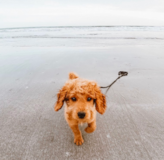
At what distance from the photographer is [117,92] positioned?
10.5 feet

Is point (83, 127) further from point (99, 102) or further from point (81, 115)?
point (81, 115)

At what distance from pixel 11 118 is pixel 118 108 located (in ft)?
6.49

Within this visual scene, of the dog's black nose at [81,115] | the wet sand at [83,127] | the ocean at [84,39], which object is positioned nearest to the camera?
the dog's black nose at [81,115]

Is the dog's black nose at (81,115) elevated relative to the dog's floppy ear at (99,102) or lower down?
elevated

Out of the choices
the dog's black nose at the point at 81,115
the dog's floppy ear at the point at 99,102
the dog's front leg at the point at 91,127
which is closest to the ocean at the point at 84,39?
the dog's floppy ear at the point at 99,102

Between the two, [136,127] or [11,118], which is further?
[11,118]

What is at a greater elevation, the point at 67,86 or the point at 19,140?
the point at 67,86

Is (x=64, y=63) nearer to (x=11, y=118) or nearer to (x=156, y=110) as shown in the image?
(x=11, y=118)

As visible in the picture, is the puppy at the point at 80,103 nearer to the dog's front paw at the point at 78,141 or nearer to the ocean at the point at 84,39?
the dog's front paw at the point at 78,141

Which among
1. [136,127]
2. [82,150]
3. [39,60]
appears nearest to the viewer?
[82,150]

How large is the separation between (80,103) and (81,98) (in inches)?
2.7

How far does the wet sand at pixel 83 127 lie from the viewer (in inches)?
73.5

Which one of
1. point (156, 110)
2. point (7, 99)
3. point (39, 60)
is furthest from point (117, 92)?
point (39, 60)

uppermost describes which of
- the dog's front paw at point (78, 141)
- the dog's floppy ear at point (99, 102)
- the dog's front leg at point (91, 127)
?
the dog's floppy ear at point (99, 102)
